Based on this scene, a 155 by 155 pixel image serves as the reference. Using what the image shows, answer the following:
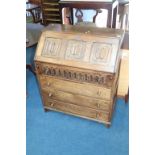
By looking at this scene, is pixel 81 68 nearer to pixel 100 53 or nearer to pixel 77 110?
pixel 100 53

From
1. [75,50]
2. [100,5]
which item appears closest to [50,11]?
[100,5]

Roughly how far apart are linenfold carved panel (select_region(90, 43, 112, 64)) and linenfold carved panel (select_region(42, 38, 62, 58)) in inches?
12.1

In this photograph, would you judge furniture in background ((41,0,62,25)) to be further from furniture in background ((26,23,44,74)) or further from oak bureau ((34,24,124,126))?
oak bureau ((34,24,124,126))

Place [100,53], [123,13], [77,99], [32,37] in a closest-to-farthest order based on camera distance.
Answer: [100,53]
[77,99]
[32,37]
[123,13]

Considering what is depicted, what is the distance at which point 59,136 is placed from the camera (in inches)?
70.3

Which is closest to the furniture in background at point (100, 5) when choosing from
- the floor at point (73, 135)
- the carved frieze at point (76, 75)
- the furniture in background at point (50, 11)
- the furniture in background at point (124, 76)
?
the furniture in background at point (50, 11)

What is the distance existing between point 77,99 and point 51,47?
0.52 metres

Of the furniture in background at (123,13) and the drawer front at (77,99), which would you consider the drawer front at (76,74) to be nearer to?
the drawer front at (77,99)

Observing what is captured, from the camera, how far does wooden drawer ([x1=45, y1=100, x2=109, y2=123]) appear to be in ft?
5.78

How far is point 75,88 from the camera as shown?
1694mm
